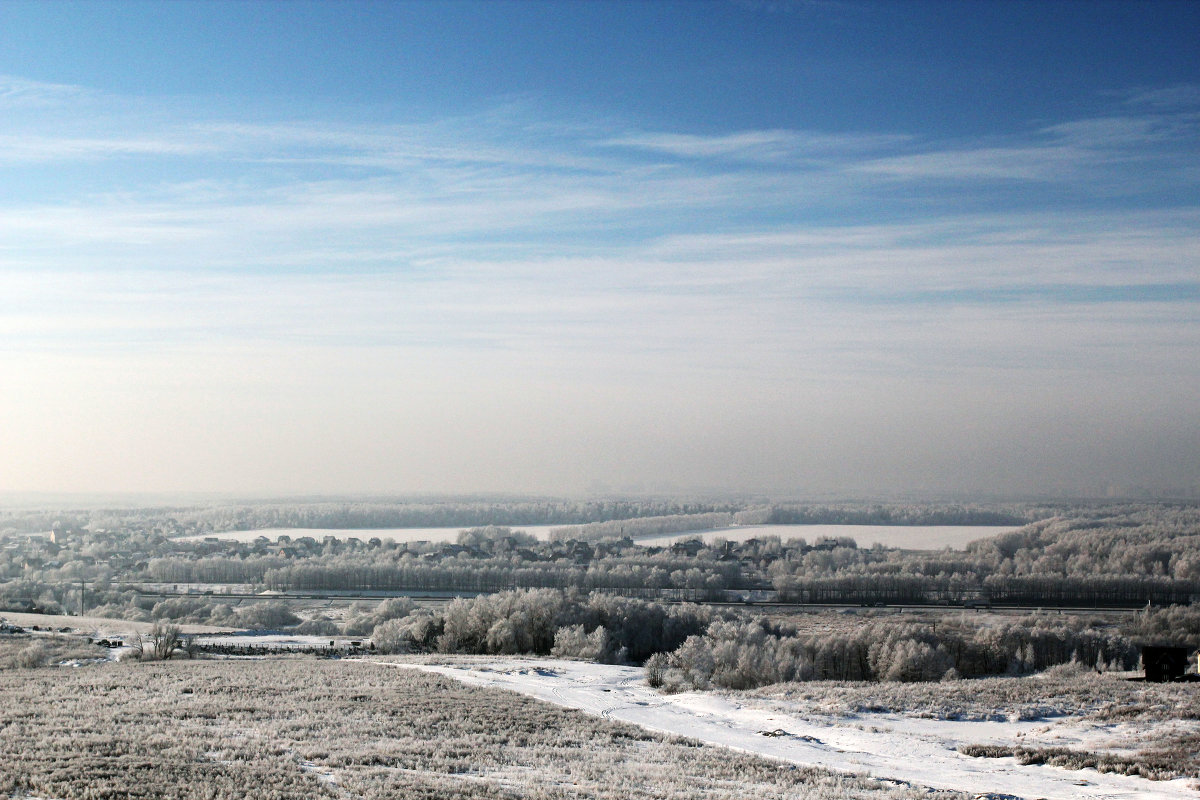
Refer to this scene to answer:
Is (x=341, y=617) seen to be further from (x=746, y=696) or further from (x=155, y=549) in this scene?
(x=155, y=549)

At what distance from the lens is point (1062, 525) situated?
102750 mm

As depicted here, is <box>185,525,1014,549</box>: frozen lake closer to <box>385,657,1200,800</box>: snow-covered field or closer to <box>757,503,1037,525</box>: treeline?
<box>757,503,1037,525</box>: treeline

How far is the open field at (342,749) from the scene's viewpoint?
13.3 meters

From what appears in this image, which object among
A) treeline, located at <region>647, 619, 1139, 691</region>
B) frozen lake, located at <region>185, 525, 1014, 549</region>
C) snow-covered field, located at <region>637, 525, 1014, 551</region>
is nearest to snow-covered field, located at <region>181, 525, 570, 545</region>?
frozen lake, located at <region>185, 525, 1014, 549</region>

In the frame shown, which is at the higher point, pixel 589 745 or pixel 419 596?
pixel 589 745

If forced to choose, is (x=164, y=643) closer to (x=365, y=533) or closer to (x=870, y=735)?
(x=870, y=735)

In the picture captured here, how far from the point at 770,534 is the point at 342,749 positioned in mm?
118356

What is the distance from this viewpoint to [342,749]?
53.8 feet

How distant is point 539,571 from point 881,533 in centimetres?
6836

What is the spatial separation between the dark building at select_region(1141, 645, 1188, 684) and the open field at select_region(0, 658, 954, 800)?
569 inches

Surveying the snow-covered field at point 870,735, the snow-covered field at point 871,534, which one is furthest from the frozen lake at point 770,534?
the snow-covered field at point 870,735

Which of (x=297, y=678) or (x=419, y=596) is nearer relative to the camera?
(x=297, y=678)

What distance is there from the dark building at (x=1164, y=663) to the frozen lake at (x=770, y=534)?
82879 millimetres

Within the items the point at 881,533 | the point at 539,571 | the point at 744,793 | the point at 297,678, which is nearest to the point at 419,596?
the point at 539,571
